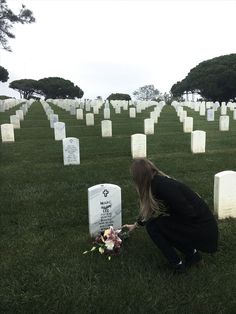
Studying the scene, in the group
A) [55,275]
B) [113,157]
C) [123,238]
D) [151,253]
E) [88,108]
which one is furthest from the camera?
[88,108]

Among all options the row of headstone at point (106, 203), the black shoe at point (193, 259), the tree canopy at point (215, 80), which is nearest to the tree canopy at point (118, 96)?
the tree canopy at point (215, 80)

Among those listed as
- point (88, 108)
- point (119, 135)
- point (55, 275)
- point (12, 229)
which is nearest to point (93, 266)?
point (55, 275)

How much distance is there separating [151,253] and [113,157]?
6.36 meters

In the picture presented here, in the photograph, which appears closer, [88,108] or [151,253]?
[151,253]

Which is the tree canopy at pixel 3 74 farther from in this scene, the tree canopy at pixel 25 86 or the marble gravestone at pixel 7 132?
the marble gravestone at pixel 7 132

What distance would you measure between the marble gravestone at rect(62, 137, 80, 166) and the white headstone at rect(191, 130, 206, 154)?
3.42 metres

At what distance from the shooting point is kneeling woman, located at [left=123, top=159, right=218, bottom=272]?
4.12 metres

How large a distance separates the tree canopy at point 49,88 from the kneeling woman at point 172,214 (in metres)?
70.2

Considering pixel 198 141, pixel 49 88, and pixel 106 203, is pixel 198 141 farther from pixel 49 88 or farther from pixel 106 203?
pixel 49 88

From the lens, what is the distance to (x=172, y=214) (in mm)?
4227

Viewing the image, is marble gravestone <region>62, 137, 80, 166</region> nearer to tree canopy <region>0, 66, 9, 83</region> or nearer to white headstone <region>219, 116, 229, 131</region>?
white headstone <region>219, 116, 229, 131</region>

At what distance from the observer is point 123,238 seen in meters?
5.05

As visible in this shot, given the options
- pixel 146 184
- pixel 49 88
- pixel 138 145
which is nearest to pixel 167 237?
pixel 146 184

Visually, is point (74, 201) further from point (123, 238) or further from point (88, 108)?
point (88, 108)
